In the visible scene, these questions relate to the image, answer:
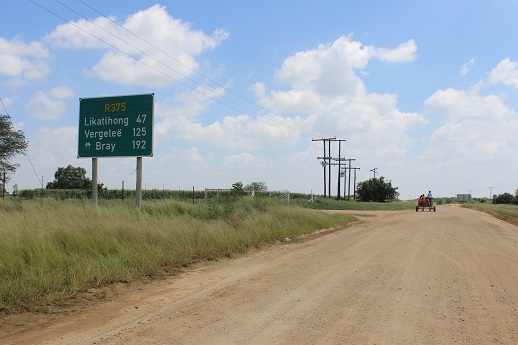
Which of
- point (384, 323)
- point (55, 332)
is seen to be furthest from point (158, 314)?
point (384, 323)

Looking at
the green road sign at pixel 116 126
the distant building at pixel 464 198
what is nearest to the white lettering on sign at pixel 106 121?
the green road sign at pixel 116 126

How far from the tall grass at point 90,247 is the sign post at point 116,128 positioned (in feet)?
8.77

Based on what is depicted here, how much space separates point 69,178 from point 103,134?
79487 millimetres

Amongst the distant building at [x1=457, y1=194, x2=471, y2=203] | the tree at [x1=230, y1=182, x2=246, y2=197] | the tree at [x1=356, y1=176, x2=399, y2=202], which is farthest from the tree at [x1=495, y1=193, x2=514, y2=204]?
the tree at [x1=230, y1=182, x2=246, y2=197]

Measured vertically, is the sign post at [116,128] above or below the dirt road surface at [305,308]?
above

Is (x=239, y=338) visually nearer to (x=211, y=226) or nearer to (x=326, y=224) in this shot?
(x=211, y=226)

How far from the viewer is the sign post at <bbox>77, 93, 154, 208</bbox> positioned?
59.2 ft

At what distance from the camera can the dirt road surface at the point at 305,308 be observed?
575 cm

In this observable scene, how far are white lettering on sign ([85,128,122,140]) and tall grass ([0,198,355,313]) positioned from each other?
3172 millimetres

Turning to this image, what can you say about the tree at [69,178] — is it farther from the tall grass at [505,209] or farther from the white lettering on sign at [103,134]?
the white lettering on sign at [103,134]

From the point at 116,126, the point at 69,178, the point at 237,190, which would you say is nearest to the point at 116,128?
the point at 116,126

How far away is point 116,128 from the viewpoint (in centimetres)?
1845

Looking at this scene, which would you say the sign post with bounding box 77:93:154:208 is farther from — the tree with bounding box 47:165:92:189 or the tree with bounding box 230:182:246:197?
the tree with bounding box 47:165:92:189

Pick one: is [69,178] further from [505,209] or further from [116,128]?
[116,128]
